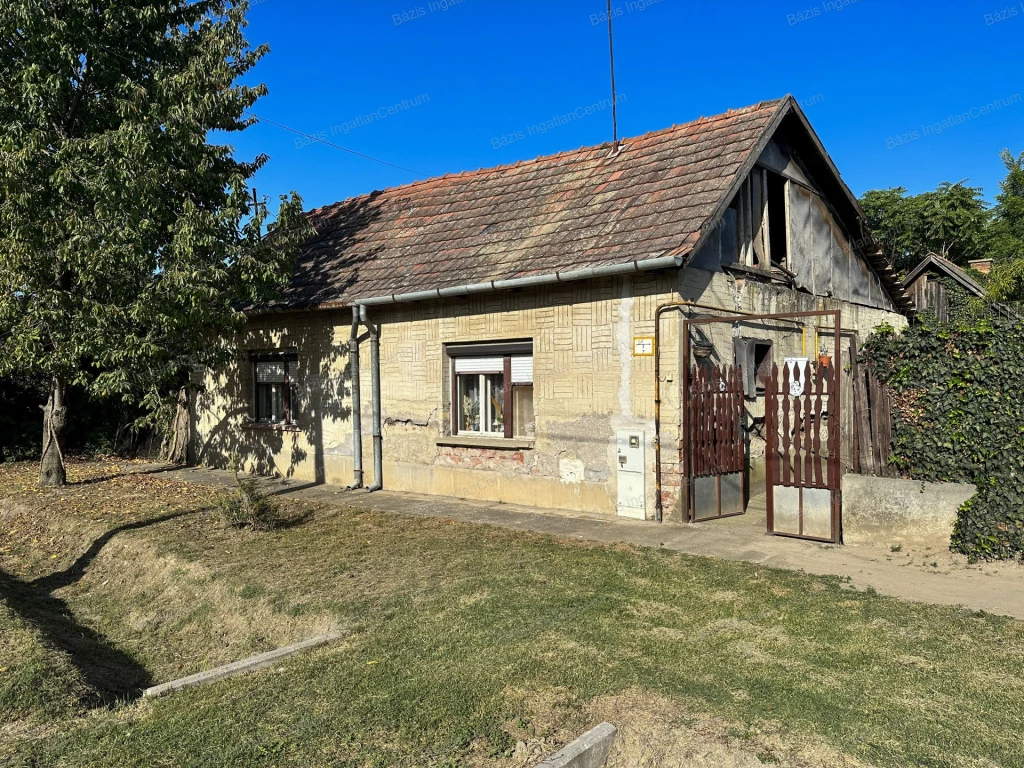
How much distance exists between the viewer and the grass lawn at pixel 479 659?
3.70 m

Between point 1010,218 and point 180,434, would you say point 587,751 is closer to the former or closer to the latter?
point 180,434

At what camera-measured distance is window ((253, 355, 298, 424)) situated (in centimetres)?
1370

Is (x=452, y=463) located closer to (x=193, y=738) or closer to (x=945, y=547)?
(x=945, y=547)

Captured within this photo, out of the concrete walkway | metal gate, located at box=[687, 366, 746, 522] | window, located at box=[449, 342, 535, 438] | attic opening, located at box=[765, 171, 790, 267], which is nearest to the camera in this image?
the concrete walkway

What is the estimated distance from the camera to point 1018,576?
6.40 metres

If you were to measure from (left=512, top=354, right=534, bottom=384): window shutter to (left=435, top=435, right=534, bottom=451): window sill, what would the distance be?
841mm

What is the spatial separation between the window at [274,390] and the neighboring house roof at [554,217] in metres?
1.35

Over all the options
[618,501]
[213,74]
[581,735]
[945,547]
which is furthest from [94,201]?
[945,547]

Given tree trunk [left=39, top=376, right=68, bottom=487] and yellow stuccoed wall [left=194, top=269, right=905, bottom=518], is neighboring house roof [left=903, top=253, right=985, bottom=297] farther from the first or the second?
tree trunk [left=39, top=376, right=68, bottom=487]

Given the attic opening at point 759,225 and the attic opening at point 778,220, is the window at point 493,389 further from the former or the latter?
the attic opening at point 778,220

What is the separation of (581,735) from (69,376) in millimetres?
10116

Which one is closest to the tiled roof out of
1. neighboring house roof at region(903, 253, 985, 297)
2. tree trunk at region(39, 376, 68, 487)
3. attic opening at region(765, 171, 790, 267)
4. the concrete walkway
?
attic opening at region(765, 171, 790, 267)

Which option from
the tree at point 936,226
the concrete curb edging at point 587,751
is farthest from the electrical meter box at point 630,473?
the tree at point 936,226

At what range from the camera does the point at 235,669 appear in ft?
15.7
